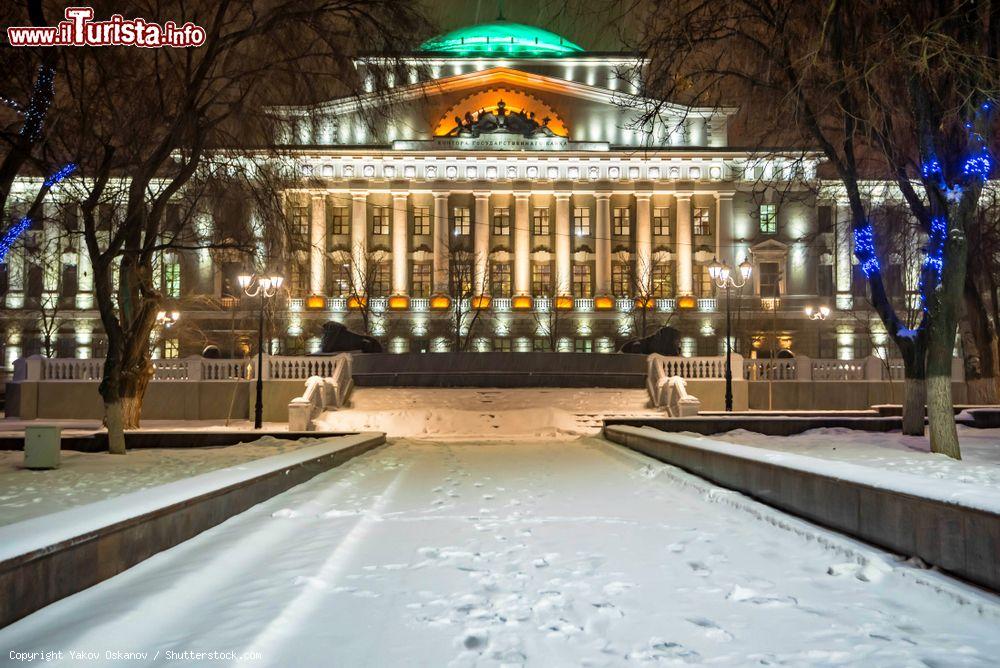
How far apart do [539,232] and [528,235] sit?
4.56ft

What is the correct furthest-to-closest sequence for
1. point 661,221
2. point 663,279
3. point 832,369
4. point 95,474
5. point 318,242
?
1. point 661,221
2. point 663,279
3. point 318,242
4. point 832,369
5. point 95,474

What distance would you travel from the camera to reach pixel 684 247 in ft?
228

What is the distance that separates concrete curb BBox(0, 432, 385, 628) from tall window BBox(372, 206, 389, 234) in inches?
2493

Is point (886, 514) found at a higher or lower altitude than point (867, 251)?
lower

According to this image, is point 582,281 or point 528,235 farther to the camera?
point 582,281

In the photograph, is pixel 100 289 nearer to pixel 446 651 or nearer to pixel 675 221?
pixel 446 651

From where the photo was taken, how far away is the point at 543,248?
70.6m

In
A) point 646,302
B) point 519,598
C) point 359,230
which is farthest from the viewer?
point 359,230

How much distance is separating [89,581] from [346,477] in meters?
7.07

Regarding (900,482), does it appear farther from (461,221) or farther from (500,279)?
(461,221)

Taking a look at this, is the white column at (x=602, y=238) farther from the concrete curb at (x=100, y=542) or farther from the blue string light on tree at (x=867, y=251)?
the concrete curb at (x=100, y=542)

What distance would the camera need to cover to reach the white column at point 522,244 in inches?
2721

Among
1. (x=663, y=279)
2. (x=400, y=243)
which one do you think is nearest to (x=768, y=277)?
(x=663, y=279)

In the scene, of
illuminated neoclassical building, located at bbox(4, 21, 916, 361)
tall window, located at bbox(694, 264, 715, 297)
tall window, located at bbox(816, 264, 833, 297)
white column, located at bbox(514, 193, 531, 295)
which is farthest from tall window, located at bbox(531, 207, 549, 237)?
tall window, located at bbox(816, 264, 833, 297)
